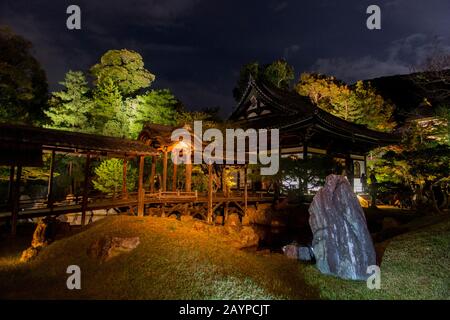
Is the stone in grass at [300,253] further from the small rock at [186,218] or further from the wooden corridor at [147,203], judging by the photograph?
the wooden corridor at [147,203]

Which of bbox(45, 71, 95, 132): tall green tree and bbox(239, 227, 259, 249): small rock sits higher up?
bbox(45, 71, 95, 132): tall green tree

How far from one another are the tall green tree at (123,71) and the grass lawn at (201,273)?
21262mm

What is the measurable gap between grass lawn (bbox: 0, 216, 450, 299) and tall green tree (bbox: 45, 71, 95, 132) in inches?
592

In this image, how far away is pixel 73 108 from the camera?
22484mm

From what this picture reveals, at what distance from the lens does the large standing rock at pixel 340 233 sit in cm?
767

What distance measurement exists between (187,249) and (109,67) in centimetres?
2463

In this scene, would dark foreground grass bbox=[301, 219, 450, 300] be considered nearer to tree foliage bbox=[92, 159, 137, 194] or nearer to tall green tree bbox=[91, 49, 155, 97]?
tree foliage bbox=[92, 159, 137, 194]

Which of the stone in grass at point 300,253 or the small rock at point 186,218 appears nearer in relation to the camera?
the stone in grass at point 300,253

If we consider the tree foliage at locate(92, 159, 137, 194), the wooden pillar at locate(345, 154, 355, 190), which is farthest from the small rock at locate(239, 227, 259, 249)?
the wooden pillar at locate(345, 154, 355, 190)

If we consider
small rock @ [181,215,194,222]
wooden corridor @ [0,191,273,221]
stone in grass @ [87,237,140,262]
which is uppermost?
wooden corridor @ [0,191,273,221]

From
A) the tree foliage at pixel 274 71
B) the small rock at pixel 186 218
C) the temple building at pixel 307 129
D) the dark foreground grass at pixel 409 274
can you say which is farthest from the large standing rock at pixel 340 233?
the tree foliage at pixel 274 71

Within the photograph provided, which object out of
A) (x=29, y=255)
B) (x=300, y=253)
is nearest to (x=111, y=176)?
(x=29, y=255)

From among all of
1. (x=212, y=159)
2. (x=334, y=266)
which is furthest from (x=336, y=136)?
(x=334, y=266)

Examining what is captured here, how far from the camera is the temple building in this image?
21141 mm
